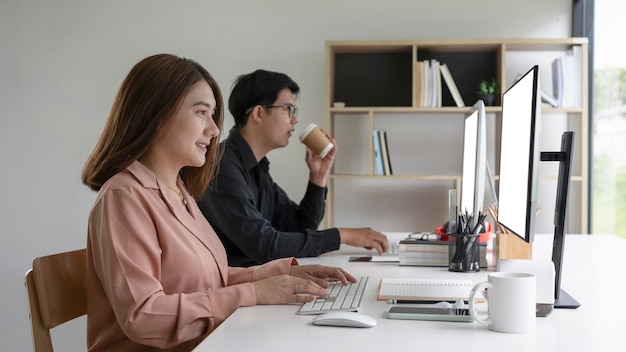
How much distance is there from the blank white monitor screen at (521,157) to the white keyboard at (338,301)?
0.36m

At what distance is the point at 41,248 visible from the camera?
4246mm

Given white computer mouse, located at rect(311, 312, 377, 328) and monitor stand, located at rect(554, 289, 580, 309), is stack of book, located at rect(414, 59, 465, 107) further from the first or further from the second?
white computer mouse, located at rect(311, 312, 377, 328)

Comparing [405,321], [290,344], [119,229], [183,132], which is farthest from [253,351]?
[183,132]

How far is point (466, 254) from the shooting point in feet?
6.42

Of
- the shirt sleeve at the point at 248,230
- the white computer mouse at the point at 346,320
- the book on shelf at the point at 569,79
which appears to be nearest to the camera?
the white computer mouse at the point at 346,320

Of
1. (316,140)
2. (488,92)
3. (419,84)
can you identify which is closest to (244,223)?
(316,140)

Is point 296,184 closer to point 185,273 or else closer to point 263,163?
point 263,163

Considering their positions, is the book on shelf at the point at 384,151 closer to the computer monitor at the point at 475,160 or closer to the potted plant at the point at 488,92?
the potted plant at the point at 488,92

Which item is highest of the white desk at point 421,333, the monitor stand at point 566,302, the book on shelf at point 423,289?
the monitor stand at point 566,302

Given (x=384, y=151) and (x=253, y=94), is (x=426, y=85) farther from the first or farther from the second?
(x=253, y=94)

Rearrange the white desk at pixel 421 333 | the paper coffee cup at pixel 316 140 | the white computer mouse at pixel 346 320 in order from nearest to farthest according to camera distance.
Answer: the white desk at pixel 421 333
the white computer mouse at pixel 346 320
the paper coffee cup at pixel 316 140

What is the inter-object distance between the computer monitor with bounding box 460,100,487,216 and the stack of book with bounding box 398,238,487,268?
0.14 m

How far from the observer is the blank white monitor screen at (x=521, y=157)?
1.28 metres

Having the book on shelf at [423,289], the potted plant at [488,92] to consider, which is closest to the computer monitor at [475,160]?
the book on shelf at [423,289]
